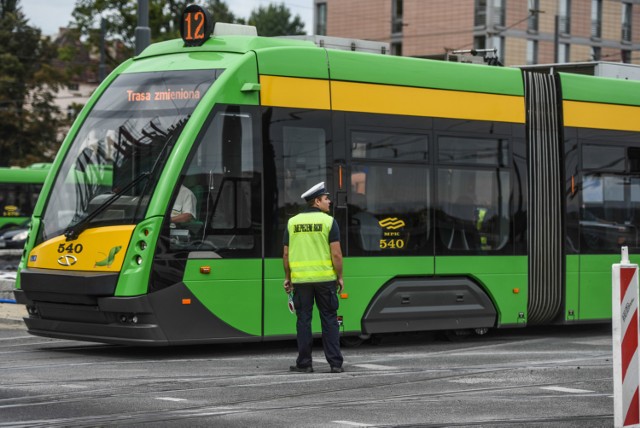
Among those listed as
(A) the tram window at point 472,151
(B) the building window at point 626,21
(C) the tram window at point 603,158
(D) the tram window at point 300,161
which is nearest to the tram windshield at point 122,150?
(D) the tram window at point 300,161

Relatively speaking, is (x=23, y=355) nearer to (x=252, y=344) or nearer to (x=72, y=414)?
(x=252, y=344)

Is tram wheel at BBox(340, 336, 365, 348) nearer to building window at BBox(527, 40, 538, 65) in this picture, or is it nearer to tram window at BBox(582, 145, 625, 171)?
tram window at BBox(582, 145, 625, 171)

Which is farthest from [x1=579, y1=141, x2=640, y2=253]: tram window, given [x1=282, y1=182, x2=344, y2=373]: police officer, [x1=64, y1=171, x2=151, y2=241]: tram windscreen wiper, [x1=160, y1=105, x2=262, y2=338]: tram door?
[x1=64, y1=171, x2=151, y2=241]: tram windscreen wiper

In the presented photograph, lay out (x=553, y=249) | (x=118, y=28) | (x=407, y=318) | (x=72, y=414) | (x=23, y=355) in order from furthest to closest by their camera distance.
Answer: (x=118, y=28), (x=553, y=249), (x=407, y=318), (x=23, y=355), (x=72, y=414)

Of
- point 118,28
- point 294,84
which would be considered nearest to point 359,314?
point 294,84

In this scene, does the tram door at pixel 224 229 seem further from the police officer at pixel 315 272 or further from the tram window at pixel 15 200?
the tram window at pixel 15 200

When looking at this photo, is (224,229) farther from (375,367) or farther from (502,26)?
(502,26)

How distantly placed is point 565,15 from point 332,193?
2236 inches

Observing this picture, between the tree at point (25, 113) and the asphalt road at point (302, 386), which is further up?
the tree at point (25, 113)

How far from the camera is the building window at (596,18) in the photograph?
229 feet

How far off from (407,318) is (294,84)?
2.80 meters

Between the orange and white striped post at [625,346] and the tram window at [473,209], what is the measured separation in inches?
252

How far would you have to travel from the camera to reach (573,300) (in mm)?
15812

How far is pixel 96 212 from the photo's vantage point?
12.7 metres
